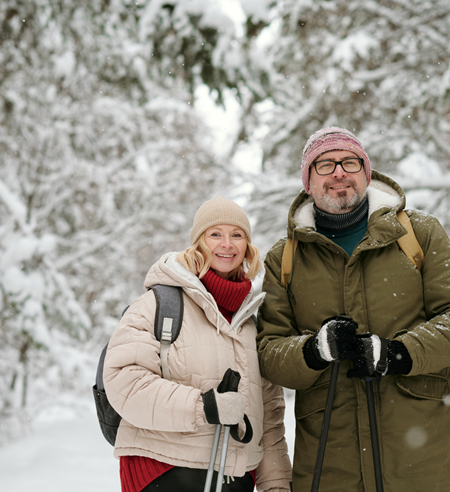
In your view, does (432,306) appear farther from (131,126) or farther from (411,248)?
(131,126)

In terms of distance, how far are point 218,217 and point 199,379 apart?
825 millimetres

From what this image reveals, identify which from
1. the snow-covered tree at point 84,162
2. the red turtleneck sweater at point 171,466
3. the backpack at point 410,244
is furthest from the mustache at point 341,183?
the snow-covered tree at point 84,162

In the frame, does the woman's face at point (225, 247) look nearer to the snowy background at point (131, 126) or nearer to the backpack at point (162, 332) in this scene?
the backpack at point (162, 332)

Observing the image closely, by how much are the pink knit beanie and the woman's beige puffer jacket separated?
0.83 meters

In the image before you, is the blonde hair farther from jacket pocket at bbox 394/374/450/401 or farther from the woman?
jacket pocket at bbox 394/374/450/401

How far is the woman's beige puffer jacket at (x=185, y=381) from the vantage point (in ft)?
6.85

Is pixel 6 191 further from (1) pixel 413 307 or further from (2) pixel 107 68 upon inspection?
(1) pixel 413 307

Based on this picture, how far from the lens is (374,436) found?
216cm

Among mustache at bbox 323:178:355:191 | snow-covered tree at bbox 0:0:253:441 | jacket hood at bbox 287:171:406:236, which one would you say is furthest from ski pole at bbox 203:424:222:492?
snow-covered tree at bbox 0:0:253:441

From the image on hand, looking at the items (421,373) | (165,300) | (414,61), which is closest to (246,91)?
(414,61)

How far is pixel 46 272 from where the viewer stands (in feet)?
23.9

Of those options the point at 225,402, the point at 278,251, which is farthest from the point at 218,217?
the point at 225,402

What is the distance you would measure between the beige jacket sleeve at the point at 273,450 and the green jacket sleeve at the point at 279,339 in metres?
0.28

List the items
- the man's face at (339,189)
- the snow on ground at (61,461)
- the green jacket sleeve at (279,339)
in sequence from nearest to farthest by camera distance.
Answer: the green jacket sleeve at (279,339) → the man's face at (339,189) → the snow on ground at (61,461)
